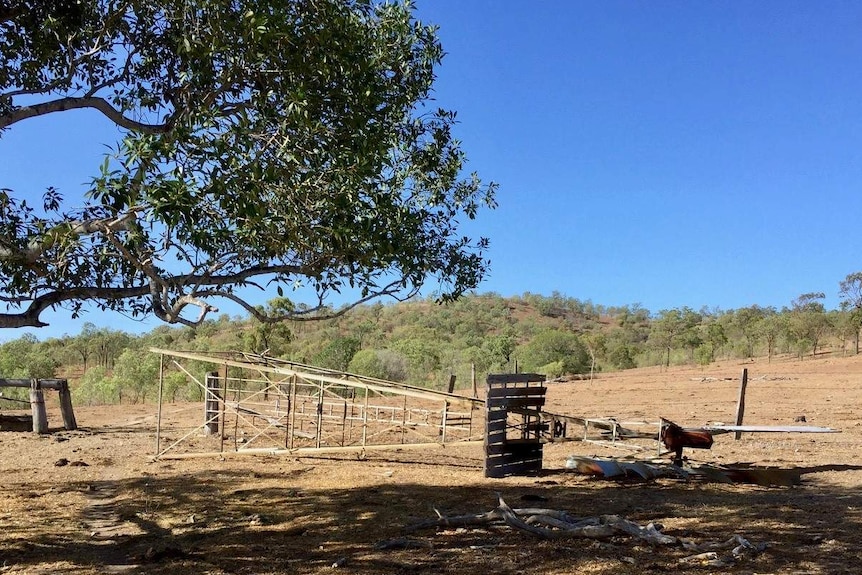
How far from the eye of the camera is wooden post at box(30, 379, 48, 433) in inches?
733

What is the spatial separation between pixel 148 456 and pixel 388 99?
1068 cm

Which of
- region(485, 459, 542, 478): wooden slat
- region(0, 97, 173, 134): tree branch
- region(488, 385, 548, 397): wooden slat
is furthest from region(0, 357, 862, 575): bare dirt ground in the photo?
region(0, 97, 173, 134): tree branch

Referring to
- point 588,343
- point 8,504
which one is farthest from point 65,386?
point 588,343

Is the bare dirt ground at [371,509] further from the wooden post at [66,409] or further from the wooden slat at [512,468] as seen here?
the wooden post at [66,409]

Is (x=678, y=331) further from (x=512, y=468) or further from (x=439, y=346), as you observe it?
(x=512, y=468)

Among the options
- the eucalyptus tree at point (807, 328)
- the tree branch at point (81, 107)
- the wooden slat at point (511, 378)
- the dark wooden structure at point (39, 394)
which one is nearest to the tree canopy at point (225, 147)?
the tree branch at point (81, 107)

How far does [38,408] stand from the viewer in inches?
735

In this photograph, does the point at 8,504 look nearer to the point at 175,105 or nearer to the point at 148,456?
the point at 148,456

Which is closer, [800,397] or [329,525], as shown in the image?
[329,525]

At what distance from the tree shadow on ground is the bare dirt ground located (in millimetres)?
31

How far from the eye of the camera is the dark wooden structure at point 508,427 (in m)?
12.8

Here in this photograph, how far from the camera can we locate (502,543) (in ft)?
24.8

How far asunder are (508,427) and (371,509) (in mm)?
4113

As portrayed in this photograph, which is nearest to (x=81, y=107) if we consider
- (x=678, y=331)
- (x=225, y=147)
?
(x=225, y=147)
